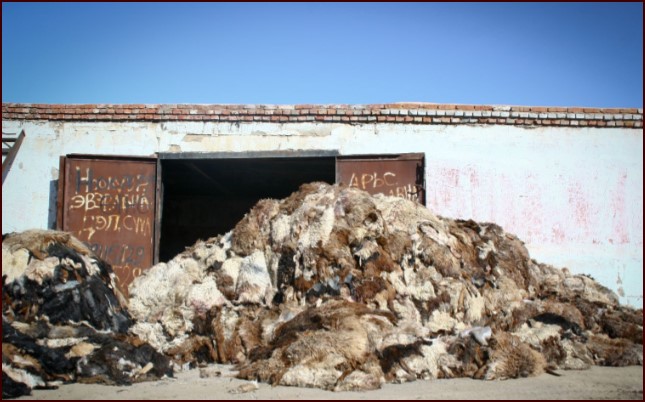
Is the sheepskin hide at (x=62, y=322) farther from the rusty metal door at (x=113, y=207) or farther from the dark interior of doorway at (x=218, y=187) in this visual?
the dark interior of doorway at (x=218, y=187)

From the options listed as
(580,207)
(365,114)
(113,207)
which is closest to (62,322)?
(113,207)

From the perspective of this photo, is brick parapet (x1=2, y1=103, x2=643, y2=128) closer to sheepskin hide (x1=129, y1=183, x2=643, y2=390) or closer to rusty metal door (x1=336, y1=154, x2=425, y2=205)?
rusty metal door (x1=336, y1=154, x2=425, y2=205)

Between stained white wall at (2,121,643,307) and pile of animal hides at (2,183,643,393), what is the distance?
2.20m

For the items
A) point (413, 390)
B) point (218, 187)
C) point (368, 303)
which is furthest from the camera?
point (218, 187)

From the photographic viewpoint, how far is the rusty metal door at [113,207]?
10.8 metres

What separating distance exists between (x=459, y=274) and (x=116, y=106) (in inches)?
264

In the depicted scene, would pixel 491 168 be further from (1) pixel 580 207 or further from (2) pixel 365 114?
(2) pixel 365 114

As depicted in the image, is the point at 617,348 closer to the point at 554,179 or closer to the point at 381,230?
the point at 381,230

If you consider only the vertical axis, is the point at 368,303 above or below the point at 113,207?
below

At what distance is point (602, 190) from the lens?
35.9ft

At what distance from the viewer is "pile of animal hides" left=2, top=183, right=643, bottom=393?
599 cm

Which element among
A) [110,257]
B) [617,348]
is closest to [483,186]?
[617,348]

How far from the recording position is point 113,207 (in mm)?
10945

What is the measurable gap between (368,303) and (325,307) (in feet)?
1.73
